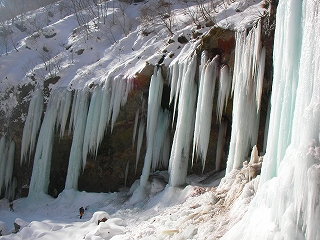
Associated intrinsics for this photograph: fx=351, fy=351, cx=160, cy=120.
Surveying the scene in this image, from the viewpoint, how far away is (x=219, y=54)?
11.9 meters

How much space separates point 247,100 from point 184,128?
2.52m

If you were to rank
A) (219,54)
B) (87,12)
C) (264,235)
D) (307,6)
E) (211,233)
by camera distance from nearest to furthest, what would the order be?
(264,235) < (307,6) < (211,233) < (219,54) < (87,12)

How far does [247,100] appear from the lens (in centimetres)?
998

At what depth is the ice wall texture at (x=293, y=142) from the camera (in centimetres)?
395

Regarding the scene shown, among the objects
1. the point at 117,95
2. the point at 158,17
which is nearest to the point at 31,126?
the point at 117,95

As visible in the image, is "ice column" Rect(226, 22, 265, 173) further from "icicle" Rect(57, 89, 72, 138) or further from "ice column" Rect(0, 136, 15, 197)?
"ice column" Rect(0, 136, 15, 197)

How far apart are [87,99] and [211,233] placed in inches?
394

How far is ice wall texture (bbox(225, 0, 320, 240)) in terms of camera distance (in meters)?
3.95

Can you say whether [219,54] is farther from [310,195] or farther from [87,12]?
[87,12]

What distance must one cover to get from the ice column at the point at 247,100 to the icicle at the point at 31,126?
963cm

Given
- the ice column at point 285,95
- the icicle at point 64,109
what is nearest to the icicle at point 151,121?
the icicle at point 64,109

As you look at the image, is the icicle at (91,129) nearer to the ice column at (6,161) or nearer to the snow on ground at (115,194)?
the snow on ground at (115,194)

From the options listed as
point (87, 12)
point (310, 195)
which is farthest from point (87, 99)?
point (87, 12)

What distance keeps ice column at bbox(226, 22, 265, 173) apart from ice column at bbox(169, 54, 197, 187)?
196cm
